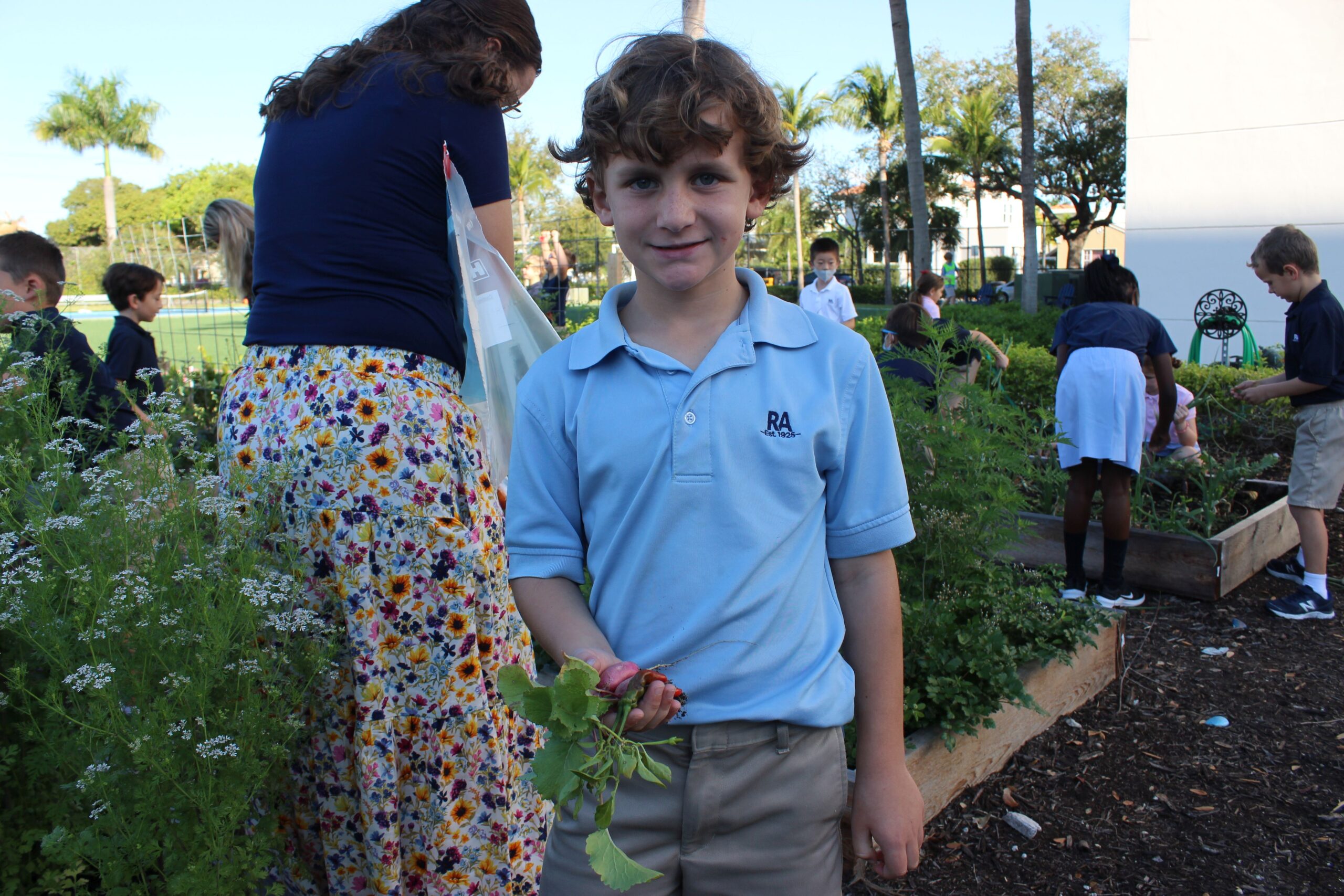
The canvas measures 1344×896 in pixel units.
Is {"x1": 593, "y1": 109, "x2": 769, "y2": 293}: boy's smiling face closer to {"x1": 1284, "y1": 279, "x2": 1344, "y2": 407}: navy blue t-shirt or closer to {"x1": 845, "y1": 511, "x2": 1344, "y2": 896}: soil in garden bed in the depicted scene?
{"x1": 845, "y1": 511, "x2": 1344, "y2": 896}: soil in garden bed

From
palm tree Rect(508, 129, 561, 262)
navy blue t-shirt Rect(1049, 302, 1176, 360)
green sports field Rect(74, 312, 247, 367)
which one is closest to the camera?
navy blue t-shirt Rect(1049, 302, 1176, 360)

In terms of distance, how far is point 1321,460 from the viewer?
15.7ft

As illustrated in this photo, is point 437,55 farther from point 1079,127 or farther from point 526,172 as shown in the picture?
point 526,172

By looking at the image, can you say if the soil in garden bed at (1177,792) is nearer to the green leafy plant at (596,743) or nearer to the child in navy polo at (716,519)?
the child in navy polo at (716,519)

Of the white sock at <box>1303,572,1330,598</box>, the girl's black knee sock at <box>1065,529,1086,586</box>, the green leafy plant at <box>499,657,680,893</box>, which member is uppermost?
the green leafy plant at <box>499,657,680,893</box>

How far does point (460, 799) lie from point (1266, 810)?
271cm

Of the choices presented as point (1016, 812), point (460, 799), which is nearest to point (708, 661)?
point (460, 799)

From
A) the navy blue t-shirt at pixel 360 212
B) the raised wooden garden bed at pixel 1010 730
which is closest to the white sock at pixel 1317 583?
the raised wooden garden bed at pixel 1010 730

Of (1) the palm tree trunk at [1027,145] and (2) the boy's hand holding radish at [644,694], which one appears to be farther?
(1) the palm tree trunk at [1027,145]

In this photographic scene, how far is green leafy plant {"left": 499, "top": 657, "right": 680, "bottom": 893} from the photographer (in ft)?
3.74

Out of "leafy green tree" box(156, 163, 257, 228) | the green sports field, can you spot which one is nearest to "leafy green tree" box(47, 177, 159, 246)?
"leafy green tree" box(156, 163, 257, 228)

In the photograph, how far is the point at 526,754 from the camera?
2.20 m

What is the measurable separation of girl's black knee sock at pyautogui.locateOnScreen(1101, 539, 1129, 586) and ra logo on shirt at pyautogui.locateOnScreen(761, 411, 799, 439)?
397 centimetres

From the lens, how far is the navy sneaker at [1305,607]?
15.4ft
